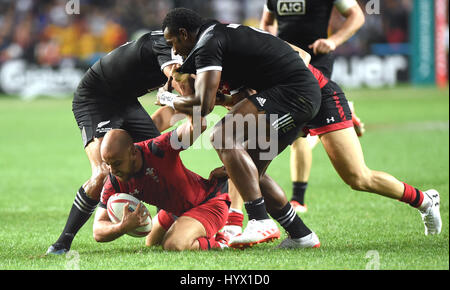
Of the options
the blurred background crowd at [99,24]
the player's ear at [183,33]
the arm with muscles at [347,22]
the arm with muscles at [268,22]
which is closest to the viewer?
the player's ear at [183,33]

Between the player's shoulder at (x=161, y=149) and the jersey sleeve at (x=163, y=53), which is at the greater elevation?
the jersey sleeve at (x=163, y=53)

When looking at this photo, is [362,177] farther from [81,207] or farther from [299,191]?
[81,207]

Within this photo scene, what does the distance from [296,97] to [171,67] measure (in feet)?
3.62

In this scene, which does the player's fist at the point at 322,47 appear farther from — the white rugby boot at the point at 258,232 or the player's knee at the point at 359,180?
the white rugby boot at the point at 258,232

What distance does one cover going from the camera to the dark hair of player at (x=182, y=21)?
566 centimetres

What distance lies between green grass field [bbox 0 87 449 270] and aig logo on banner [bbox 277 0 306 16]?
210cm

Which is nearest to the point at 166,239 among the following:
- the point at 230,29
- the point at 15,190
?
the point at 230,29

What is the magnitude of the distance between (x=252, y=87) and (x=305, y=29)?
8.86 ft

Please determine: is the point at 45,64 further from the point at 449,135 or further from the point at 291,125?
the point at 291,125

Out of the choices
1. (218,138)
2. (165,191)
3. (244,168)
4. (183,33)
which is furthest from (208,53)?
(165,191)

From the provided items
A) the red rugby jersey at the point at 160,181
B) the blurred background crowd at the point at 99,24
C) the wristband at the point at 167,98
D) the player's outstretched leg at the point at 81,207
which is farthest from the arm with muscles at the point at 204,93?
the blurred background crowd at the point at 99,24

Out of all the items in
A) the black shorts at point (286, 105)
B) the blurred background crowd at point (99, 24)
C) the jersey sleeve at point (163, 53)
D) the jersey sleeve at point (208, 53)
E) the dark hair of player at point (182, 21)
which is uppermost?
the dark hair of player at point (182, 21)

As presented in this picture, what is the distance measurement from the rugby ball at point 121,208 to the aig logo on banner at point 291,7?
3379 millimetres

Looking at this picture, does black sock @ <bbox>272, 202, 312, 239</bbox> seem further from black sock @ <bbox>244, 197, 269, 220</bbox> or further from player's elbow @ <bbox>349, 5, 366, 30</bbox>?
player's elbow @ <bbox>349, 5, 366, 30</bbox>
